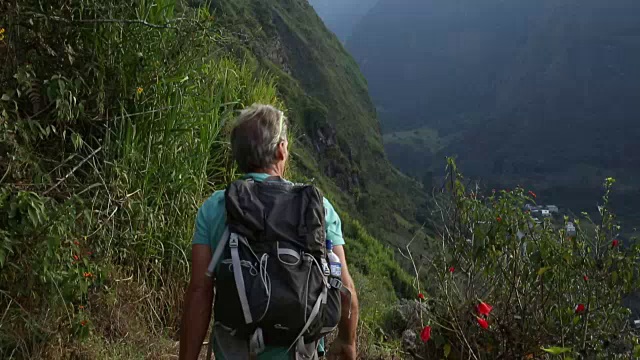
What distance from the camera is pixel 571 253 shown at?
2.75m

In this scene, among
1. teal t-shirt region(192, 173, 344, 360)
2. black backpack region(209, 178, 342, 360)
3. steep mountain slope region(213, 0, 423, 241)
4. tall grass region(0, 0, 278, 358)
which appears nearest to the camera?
black backpack region(209, 178, 342, 360)

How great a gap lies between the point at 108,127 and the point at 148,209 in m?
0.57

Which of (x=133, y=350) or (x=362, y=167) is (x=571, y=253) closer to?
(x=133, y=350)

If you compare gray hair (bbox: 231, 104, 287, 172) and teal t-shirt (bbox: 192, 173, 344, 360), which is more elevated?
gray hair (bbox: 231, 104, 287, 172)

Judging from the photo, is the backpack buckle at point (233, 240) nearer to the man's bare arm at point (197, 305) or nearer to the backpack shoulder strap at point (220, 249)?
the backpack shoulder strap at point (220, 249)

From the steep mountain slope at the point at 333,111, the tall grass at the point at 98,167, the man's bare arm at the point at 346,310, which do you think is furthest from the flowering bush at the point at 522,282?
the steep mountain slope at the point at 333,111

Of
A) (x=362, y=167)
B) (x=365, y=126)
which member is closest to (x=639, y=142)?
(x=365, y=126)

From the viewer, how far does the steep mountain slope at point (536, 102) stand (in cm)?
12950

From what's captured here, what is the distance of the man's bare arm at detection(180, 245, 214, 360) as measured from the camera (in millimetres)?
2020

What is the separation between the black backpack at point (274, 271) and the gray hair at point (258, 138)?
4.8 inches

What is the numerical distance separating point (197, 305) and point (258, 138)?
1.80ft

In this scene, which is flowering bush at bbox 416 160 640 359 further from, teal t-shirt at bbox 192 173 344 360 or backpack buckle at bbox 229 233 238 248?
backpack buckle at bbox 229 233 238 248

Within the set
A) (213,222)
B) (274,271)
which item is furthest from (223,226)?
(274,271)

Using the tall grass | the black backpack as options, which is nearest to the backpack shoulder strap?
the black backpack
